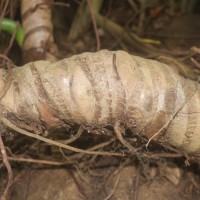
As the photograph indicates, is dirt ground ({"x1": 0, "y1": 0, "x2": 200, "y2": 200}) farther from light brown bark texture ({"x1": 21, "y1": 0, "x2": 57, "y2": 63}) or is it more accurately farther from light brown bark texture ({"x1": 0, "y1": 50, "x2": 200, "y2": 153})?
light brown bark texture ({"x1": 21, "y1": 0, "x2": 57, "y2": 63})

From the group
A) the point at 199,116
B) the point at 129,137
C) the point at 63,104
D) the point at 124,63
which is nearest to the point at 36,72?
the point at 63,104

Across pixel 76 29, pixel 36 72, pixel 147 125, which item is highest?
pixel 36 72

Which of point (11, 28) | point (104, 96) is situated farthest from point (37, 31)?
point (104, 96)

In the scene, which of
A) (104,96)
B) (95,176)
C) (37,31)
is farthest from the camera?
(37,31)

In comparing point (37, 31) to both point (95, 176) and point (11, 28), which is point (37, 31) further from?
point (95, 176)

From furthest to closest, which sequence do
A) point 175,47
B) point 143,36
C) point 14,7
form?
1. point 143,36
2. point 175,47
3. point 14,7

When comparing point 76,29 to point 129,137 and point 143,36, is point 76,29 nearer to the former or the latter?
point 143,36

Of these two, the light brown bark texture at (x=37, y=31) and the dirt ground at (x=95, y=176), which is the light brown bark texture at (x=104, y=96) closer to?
the dirt ground at (x=95, y=176)
